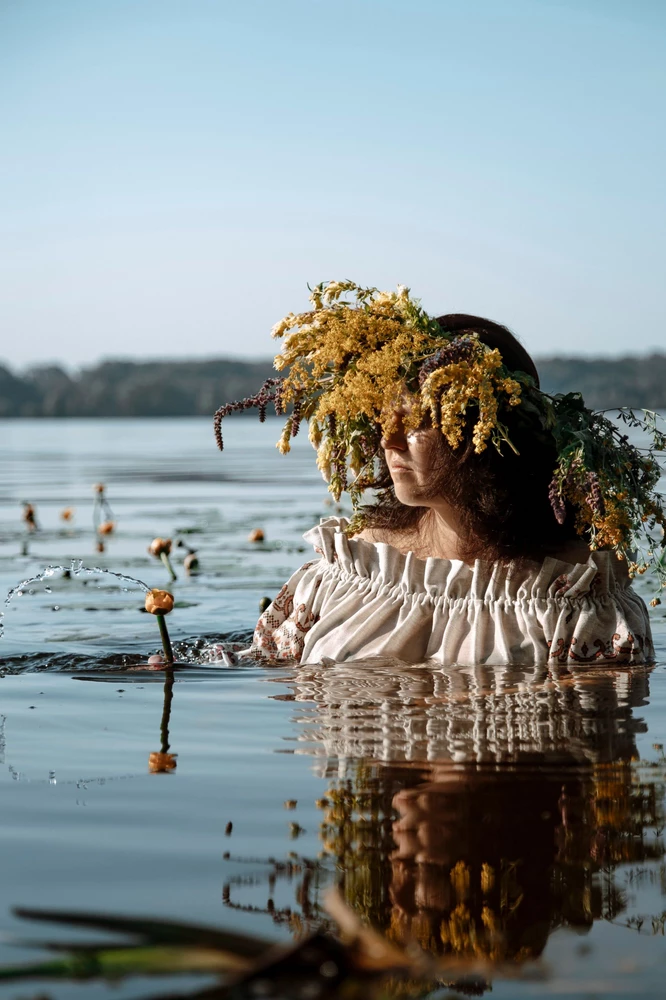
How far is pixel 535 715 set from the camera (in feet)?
12.4

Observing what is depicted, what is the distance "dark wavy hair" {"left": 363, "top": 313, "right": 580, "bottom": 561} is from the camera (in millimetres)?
4629

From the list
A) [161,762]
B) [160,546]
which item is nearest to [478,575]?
[161,762]

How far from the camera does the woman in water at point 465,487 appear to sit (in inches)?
174

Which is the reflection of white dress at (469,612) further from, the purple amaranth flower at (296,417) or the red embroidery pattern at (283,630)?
the purple amaranth flower at (296,417)

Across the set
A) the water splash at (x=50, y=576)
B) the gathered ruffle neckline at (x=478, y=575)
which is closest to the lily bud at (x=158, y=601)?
the gathered ruffle neckline at (x=478, y=575)

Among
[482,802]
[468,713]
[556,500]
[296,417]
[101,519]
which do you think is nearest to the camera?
[482,802]

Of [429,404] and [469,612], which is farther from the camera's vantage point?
[469,612]

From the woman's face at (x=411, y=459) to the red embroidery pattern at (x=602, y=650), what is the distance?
815 millimetres

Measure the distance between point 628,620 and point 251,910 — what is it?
2.98 meters

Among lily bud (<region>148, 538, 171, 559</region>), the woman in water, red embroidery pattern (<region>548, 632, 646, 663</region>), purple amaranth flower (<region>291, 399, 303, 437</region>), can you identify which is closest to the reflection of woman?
red embroidery pattern (<region>548, 632, 646, 663</region>)

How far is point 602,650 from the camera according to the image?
4.64 metres

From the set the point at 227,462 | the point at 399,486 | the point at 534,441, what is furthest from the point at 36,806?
the point at 227,462

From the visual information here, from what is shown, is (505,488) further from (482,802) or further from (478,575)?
(482,802)

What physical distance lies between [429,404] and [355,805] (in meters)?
1.99
